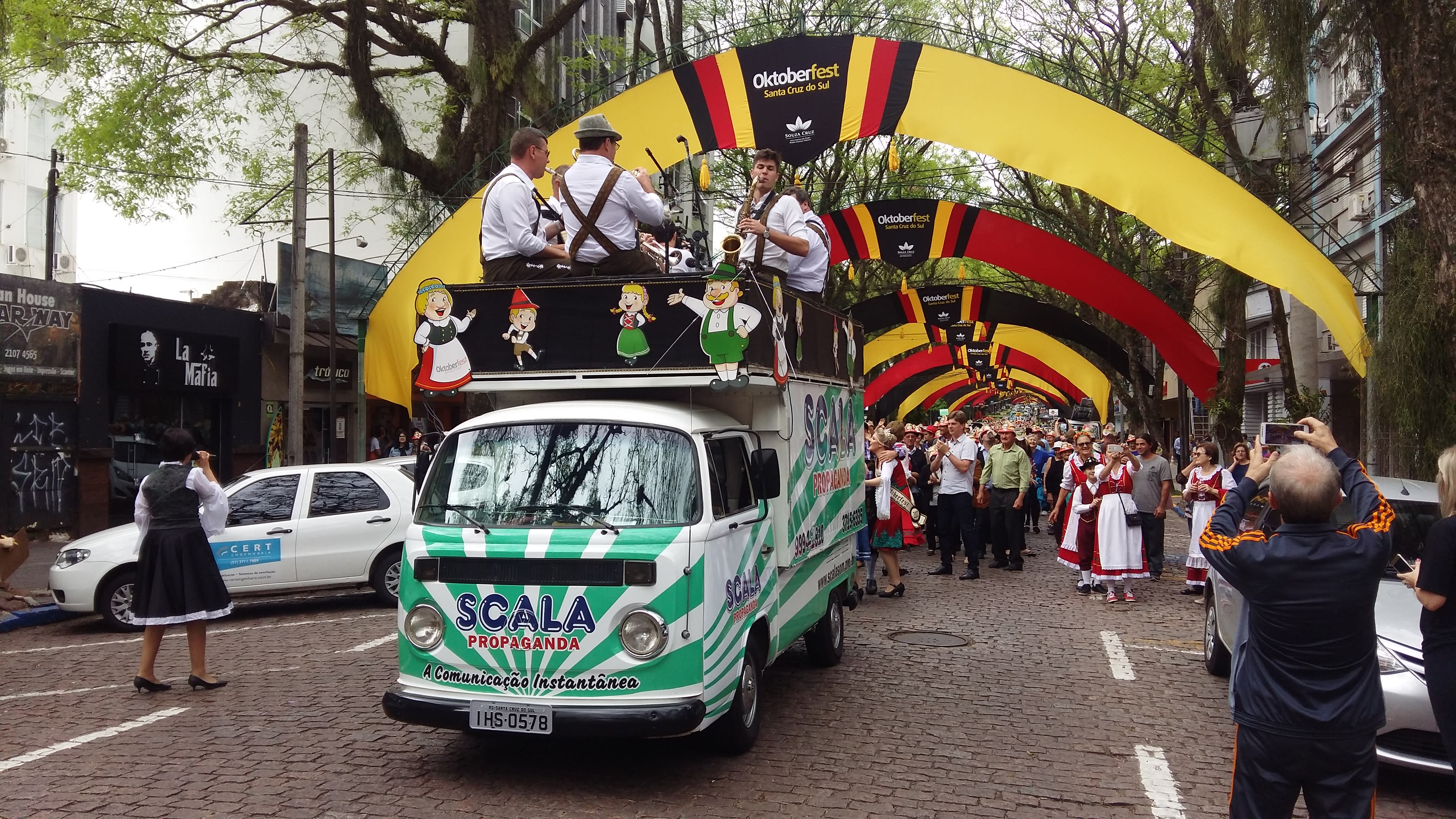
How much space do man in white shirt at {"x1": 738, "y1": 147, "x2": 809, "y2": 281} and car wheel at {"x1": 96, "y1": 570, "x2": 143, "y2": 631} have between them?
23.6 feet

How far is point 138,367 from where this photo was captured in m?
19.8

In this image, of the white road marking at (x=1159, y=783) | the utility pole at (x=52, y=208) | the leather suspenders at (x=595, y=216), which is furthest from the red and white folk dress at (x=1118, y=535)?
the utility pole at (x=52, y=208)

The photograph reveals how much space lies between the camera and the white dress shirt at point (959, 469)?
1436cm

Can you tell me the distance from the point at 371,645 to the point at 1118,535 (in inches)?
321

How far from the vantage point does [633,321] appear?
6.59 m

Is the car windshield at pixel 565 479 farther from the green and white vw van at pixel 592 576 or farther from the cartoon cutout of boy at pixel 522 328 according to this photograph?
the cartoon cutout of boy at pixel 522 328

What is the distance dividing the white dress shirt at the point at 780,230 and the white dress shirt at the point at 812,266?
0.37ft

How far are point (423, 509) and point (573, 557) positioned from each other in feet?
3.64

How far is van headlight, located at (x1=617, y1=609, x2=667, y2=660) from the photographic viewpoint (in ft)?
18.5

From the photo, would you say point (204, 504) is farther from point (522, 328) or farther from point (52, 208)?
point (52, 208)

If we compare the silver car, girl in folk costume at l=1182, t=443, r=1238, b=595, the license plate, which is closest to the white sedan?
the license plate

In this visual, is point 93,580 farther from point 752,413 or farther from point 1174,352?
point 1174,352

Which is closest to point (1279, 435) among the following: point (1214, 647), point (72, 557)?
point (1214, 647)

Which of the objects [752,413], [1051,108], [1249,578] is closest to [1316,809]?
[1249,578]
